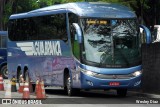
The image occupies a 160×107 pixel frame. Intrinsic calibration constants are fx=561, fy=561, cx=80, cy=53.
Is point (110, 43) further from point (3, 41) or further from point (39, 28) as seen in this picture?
point (3, 41)

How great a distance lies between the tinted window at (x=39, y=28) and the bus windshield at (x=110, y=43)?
158 cm

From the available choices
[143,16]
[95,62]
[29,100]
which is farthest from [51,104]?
[143,16]

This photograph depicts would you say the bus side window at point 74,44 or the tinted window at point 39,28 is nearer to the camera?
the bus side window at point 74,44

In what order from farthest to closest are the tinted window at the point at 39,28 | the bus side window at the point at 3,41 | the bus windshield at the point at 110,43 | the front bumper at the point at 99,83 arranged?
the bus side window at the point at 3,41 → the tinted window at the point at 39,28 → the bus windshield at the point at 110,43 → the front bumper at the point at 99,83

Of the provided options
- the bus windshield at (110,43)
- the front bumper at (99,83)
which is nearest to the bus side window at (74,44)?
the bus windshield at (110,43)

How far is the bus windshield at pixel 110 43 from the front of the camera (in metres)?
20.6

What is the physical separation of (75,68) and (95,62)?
0.97 meters

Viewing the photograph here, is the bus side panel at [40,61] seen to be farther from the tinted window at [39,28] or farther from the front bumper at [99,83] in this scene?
the front bumper at [99,83]

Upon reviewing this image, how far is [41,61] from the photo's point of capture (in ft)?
81.7

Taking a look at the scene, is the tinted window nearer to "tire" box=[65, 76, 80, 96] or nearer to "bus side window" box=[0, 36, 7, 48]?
"tire" box=[65, 76, 80, 96]

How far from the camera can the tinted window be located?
893 inches

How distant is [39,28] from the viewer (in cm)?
2498

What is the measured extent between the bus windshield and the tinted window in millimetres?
1578

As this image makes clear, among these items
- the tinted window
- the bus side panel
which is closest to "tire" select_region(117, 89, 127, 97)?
the bus side panel
